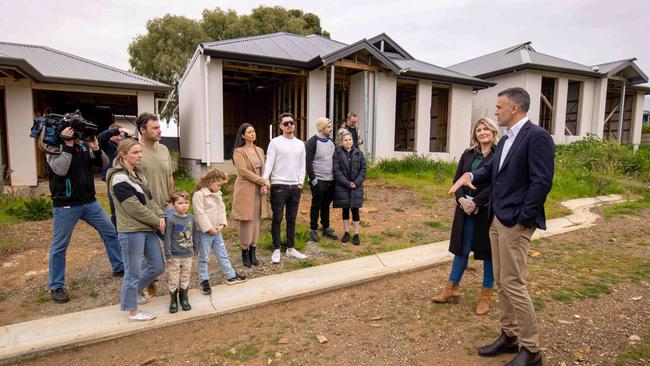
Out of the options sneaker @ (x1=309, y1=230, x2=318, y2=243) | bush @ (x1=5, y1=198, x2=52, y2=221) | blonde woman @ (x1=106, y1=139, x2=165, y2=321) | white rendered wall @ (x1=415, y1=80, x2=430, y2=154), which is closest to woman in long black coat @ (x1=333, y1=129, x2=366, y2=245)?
sneaker @ (x1=309, y1=230, x2=318, y2=243)

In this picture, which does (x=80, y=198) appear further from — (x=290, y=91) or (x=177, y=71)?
(x=177, y=71)

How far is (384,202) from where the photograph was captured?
8.30 meters

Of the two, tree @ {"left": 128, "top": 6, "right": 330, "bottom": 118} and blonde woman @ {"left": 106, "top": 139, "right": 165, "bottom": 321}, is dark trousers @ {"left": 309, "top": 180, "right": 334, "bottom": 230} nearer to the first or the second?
blonde woman @ {"left": 106, "top": 139, "right": 165, "bottom": 321}

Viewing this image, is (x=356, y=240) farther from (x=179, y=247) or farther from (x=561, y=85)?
(x=561, y=85)

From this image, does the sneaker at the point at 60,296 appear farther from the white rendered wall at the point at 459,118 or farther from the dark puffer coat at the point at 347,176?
the white rendered wall at the point at 459,118

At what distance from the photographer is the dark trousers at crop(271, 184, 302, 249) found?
15.4 ft

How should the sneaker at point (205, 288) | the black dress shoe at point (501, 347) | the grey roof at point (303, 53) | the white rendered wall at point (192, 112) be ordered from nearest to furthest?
the black dress shoe at point (501, 347) < the sneaker at point (205, 288) < the grey roof at point (303, 53) < the white rendered wall at point (192, 112)

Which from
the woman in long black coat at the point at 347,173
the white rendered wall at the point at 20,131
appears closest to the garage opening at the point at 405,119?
the woman in long black coat at the point at 347,173

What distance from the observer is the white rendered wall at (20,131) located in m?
9.30

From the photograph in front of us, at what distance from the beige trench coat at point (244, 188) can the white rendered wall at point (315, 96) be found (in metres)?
6.50

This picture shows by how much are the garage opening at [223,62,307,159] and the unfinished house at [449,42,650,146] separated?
29.0 ft

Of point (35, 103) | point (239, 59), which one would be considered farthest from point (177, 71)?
point (239, 59)

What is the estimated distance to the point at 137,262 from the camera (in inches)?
127

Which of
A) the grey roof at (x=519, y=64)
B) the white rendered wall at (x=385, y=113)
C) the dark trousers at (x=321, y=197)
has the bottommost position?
the dark trousers at (x=321, y=197)
